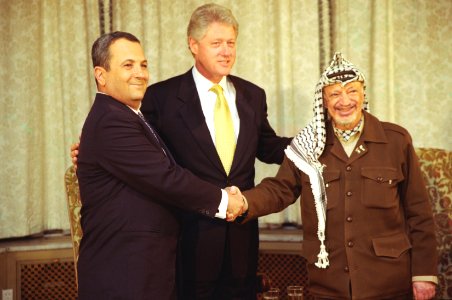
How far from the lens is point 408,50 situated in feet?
13.4

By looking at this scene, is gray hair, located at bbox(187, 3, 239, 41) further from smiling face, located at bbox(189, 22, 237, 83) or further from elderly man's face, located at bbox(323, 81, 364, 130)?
elderly man's face, located at bbox(323, 81, 364, 130)

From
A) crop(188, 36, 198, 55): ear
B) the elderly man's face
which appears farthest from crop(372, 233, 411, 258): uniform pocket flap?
crop(188, 36, 198, 55): ear

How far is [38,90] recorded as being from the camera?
4438 millimetres

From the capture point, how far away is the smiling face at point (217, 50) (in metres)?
3.03

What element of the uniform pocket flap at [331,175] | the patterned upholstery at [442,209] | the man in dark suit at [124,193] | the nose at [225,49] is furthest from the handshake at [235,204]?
the patterned upholstery at [442,209]

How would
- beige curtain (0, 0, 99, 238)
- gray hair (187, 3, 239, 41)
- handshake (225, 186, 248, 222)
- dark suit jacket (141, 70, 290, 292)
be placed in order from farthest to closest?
beige curtain (0, 0, 99, 238)
gray hair (187, 3, 239, 41)
dark suit jacket (141, 70, 290, 292)
handshake (225, 186, 248, 222)

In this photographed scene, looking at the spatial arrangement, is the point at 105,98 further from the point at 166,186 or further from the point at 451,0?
the point at 451,0

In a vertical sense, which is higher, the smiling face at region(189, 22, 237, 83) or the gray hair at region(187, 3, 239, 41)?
the gray hair at region(187, 3, 239, 41)

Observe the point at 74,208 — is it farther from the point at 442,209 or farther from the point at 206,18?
the point at 442,209

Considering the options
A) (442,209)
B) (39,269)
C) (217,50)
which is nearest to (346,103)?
(217,50)

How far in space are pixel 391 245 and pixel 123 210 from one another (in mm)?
1131

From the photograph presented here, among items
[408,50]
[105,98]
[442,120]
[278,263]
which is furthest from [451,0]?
[105,98]

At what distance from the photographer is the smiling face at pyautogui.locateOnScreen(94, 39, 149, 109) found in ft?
8.14

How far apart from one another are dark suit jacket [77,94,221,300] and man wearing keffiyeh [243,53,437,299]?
0.65 m
